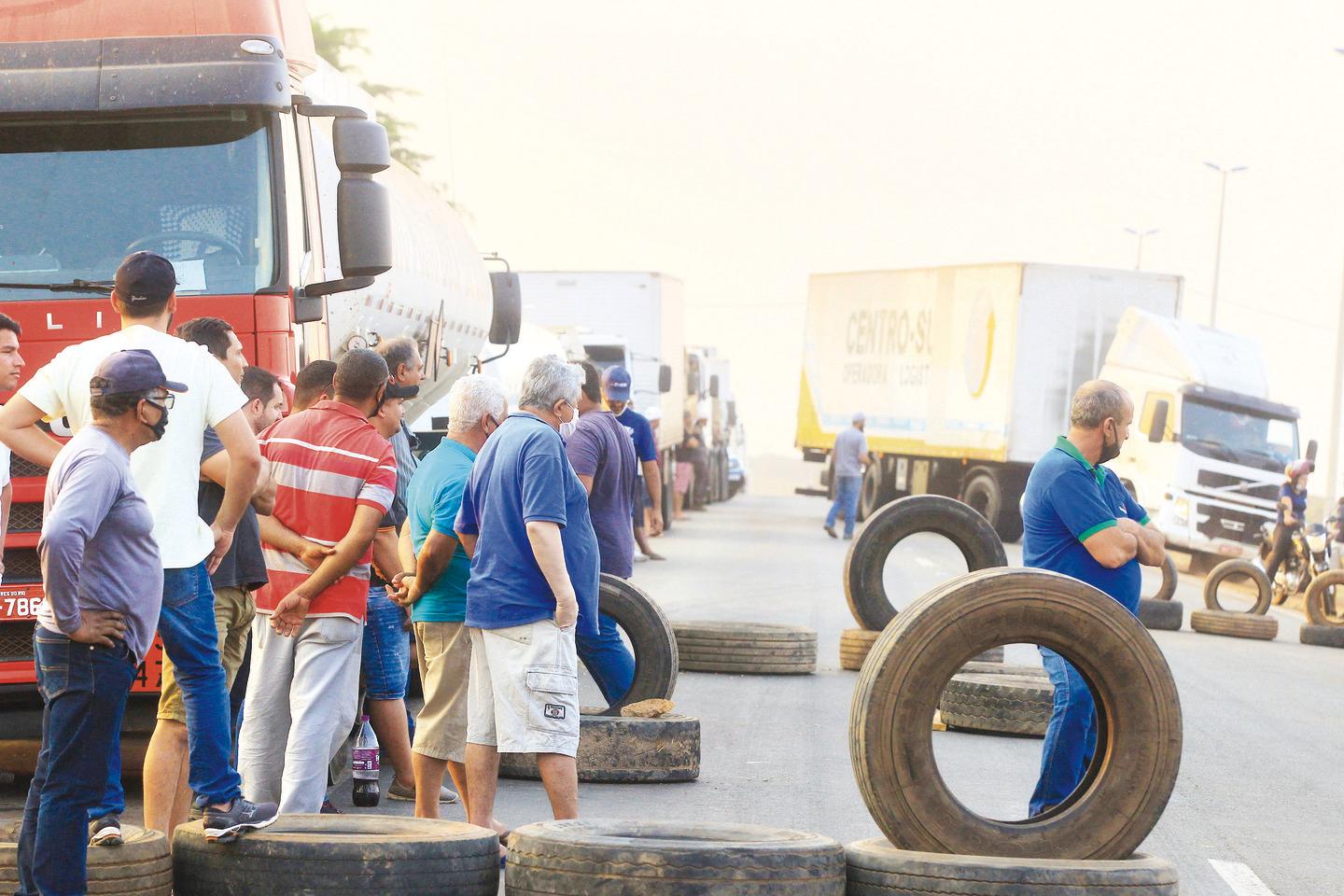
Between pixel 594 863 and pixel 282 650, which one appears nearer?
pixel 594 863

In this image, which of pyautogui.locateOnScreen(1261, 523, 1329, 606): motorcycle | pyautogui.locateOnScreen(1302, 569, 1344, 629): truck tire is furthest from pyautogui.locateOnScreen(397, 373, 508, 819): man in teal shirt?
pyautogui.locateOnScreen(1261, 523, 1329, 606): motorcycle

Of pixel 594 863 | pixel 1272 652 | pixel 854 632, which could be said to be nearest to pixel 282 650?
pixel 594 863

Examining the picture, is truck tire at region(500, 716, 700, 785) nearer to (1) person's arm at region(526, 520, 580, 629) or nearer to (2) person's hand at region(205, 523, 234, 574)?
(1) person's arm at region(526, 520, 580, 629)

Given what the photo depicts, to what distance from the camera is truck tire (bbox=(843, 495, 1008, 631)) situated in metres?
12.6

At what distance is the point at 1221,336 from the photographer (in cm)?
2909

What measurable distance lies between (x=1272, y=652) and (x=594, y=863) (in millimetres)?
12919

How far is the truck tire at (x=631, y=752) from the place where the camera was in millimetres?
8461

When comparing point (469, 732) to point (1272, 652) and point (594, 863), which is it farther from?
point (1272, 652)

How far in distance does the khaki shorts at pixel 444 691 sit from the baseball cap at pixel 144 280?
6.14 feet

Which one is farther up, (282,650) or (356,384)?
(356,384)

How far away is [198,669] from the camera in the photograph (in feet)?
19.0

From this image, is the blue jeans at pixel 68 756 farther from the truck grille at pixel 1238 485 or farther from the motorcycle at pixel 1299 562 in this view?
the truck grille at pixel 1238 485

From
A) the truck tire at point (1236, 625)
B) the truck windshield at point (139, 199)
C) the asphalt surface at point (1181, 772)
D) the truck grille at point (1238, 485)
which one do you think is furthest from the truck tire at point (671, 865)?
the truck grille at point (1238, 485)

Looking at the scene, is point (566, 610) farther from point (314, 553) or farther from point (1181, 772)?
point (1181, 772)
